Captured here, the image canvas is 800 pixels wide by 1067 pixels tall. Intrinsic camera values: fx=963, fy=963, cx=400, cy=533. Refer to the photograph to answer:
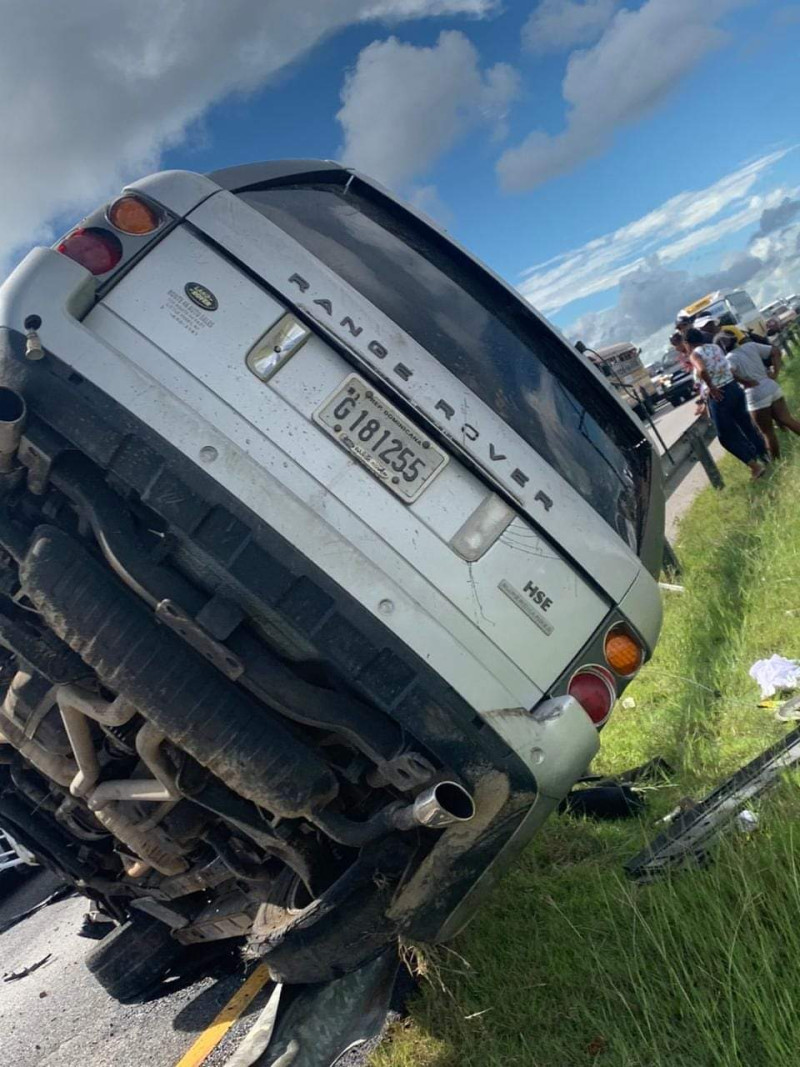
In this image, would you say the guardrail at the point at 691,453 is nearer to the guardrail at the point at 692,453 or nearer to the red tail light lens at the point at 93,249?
the guardrail at the point at 692,453

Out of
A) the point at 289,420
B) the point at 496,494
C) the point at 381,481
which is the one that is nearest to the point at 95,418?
the point at 289,420

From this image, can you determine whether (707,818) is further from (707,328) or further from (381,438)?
(707,328)

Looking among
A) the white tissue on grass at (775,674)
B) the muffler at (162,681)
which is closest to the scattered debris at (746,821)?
the muffler at (162,681)

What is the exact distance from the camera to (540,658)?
2.87m

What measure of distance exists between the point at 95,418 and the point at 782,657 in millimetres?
3880

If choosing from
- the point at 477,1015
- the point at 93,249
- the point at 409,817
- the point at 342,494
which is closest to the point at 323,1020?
the point at 477,1015

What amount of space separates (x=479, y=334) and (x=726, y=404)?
6.79 meters

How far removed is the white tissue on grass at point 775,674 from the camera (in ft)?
15.8

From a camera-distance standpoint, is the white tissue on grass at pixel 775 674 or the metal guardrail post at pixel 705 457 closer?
the white tissue on grass at pixel 775 674

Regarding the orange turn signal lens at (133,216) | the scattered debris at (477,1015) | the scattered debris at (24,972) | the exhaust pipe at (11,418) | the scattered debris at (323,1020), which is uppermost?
the orange turn signal lens at (133,216)

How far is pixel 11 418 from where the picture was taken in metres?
2.66

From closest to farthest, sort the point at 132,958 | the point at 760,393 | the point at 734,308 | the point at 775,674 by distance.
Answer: the point at 132,958 < the point at 775,674 < the point at 760,393 < the point at 734,308

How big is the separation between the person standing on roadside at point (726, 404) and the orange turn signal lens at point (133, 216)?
7.57 m

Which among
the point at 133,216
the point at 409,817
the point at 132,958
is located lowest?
the point at 132,958
